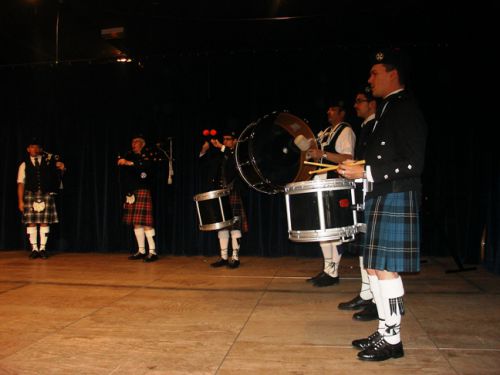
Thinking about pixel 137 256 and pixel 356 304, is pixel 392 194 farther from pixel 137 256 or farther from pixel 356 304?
pixel 137 256

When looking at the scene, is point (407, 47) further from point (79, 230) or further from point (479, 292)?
point (79, 230)

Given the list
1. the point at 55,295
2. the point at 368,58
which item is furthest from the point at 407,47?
the point at 55,295

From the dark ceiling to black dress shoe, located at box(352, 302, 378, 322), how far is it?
285cm

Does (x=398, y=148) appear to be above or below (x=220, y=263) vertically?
above

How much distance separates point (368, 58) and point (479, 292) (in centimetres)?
294

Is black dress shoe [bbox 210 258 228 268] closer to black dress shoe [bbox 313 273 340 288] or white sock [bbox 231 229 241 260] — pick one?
white sock [bbox 231 229 241 260]

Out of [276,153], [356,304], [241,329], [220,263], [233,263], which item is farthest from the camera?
[220,263]

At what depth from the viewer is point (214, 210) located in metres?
4.27

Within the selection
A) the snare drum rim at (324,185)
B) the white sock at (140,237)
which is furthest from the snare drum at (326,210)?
the white sock at (140,237)

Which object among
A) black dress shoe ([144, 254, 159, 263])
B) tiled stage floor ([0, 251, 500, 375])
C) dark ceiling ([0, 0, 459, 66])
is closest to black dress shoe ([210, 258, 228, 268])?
tiled stage floor ([0, 251, 500, 375])

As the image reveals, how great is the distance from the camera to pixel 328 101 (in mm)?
5363

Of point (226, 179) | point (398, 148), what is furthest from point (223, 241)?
point (398, 148)

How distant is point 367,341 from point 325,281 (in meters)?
1.61

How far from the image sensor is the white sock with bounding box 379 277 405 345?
80.0 inches
